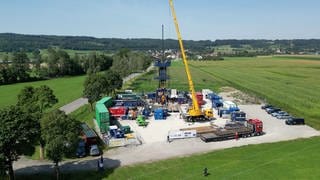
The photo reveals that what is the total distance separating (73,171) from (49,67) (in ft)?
349

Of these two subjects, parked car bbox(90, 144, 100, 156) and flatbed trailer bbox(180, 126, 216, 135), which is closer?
parked car bbox(90, 144, 100, 156)

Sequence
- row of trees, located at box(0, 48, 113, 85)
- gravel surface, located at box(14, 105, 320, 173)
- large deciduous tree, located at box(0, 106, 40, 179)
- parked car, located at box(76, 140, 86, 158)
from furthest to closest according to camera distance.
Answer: row of trees, located at box(0, 48, 113, 85)
parked car, located at box(76, 140, 86, 158)
gravel surface, located at box(14, 105, 320, 173)
large deciduous tree, located at box(0, 106, 40, 179)

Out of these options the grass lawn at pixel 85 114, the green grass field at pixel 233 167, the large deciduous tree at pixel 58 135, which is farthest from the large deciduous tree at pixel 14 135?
the grass lawn at pixel 85 114

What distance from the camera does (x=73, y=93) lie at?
88.1m

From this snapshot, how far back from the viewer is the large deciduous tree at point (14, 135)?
28094 millimetres

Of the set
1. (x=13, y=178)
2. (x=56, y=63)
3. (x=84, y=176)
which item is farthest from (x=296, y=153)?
(x=56, y=63)

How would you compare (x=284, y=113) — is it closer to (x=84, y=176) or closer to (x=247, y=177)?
(x=247, y=177)

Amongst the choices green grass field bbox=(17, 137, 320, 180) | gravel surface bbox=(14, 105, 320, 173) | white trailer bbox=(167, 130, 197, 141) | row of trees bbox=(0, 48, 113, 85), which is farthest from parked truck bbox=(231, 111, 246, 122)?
row of trees bbox=(0, 48, 113, 85)

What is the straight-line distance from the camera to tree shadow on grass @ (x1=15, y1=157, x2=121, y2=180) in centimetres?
3191

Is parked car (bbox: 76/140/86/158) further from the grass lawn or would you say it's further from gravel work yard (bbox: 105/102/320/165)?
the grass lawn

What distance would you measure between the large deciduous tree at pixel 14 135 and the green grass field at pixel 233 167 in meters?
3.85

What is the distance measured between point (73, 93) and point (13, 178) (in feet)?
194

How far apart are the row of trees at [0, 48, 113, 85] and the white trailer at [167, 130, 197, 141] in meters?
74.0

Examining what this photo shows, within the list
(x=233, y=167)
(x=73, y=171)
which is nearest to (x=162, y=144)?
(x=233, y=167)
